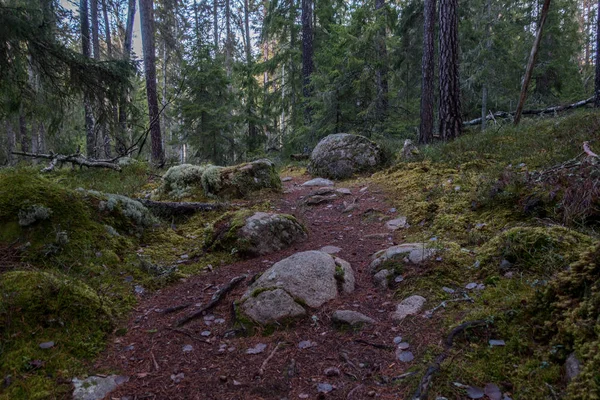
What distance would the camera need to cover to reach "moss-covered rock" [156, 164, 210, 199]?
7.89 m

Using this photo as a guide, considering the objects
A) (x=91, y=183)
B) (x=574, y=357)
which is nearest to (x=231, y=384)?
(x=574, y=357)

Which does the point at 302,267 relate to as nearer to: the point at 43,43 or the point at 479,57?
the point at 43,43

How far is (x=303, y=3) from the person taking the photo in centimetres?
1539

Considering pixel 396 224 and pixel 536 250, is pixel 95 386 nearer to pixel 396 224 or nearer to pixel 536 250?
pixel 536 250

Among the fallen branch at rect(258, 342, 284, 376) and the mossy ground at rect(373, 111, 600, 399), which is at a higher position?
the mossy ground at rect(373, 111, 600, 399)

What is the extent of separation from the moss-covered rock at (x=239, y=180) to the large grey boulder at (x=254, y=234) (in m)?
2.49

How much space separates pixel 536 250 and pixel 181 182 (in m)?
6.98

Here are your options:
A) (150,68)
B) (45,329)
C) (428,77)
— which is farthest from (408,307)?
(150,68)

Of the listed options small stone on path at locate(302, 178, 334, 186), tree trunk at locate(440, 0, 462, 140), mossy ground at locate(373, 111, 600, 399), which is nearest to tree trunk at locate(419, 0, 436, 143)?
tree trunk at locate(440, 0, 462, 140)

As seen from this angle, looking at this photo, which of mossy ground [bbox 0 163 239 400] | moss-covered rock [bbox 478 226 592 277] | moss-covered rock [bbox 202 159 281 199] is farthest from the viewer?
moss-covered rock [bbox 202 159 281 199]

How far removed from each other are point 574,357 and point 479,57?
14.5 meters

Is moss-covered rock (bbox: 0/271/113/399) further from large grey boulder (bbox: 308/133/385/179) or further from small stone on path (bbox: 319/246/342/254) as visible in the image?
large grey boulder (bbox: 308/133/385/179)

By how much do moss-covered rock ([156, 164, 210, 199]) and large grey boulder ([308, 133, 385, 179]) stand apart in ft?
11.6

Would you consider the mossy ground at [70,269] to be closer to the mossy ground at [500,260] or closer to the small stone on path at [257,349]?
the small stone on path at [257,349]
